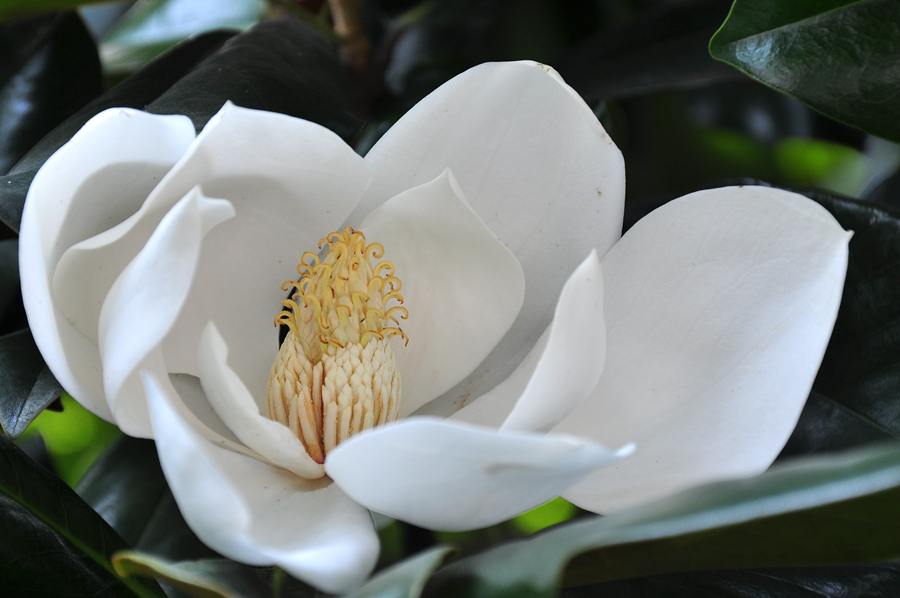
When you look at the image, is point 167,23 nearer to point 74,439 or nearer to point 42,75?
point 42,75

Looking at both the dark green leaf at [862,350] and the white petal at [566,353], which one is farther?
the dark green leaf at [862,350]

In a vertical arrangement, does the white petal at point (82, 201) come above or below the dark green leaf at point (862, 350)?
above

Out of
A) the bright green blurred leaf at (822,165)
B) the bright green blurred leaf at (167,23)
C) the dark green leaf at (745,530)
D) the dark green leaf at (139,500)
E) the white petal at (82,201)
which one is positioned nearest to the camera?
the dark green leaf at (745,530)

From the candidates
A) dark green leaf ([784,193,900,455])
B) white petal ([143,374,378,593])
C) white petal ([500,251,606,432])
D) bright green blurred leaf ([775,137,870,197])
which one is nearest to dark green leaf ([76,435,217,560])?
white petal ([143,374,378,593])

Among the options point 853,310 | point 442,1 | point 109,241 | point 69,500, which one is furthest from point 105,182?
point 442,1

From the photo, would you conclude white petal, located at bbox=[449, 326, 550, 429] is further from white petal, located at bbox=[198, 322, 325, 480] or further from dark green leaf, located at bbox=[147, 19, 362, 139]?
dark green leaf, located at bbox=[147, 19, 362, 139]

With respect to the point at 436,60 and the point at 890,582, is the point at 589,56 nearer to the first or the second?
the point at 436,60

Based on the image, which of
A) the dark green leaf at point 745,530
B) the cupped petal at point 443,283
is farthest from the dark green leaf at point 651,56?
the dark green leaf at point 745,530

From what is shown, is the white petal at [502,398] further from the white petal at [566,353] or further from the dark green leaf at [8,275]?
the dark green leaf at [8,275]
